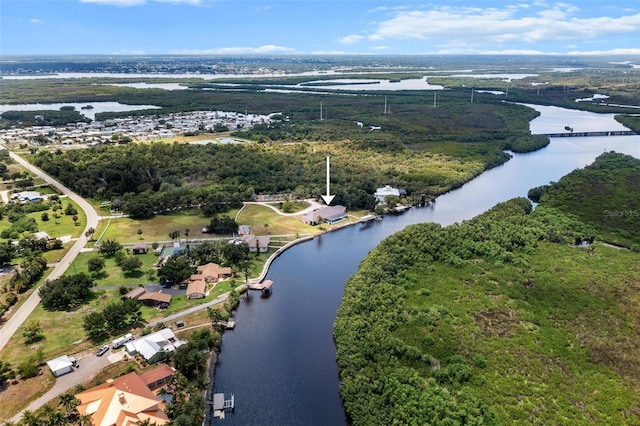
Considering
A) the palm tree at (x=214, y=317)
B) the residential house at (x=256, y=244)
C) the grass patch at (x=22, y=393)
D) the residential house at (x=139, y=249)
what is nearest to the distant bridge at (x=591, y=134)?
the residential house at (x=256, y=244)

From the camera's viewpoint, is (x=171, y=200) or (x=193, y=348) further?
(x=171, y=200)

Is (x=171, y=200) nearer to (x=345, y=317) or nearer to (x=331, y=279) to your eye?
(x=331, y=279)

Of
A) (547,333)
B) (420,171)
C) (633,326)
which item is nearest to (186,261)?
(547,333)

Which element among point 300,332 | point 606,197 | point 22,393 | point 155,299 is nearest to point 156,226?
point 155,299

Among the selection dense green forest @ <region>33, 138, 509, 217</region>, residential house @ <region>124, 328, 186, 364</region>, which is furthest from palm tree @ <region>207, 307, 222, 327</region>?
dense green forest @ <region>33, 138, 509, 217</region>

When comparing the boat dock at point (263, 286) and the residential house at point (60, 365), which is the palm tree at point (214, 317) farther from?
the residential house at point (60, 365)
